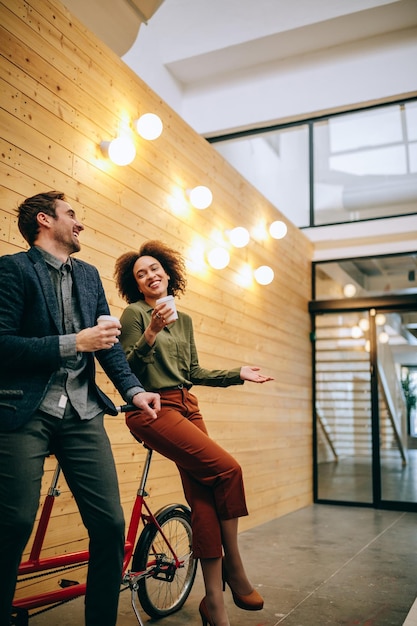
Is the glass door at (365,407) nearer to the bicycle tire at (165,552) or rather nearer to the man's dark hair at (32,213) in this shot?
the bicycle tire at (165,552)

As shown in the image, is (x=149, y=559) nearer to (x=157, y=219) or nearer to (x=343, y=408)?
(x=157, y=219)

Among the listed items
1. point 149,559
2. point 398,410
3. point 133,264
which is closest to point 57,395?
point 133,264

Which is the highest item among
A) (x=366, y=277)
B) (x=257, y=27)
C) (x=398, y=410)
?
(x=257, y=27)

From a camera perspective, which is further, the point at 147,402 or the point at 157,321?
the point at 157,321

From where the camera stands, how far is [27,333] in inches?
66.2

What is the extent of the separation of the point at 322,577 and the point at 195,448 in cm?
160

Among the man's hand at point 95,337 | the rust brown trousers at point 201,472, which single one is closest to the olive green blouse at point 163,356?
the rust brown trousers at point 201,472

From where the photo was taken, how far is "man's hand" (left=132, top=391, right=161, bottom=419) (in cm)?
184

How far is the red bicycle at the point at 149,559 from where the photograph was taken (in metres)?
2.21

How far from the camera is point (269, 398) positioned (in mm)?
5348

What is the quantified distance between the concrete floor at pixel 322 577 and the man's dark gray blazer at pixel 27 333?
1.41 m

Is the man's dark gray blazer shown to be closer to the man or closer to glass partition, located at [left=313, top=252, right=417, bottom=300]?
the man

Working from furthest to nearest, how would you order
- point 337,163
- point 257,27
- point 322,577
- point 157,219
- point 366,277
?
point 337,163 → point 366,277 → point 257,27 → point 157,219 → point 322,577

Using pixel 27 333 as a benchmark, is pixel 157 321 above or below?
above
